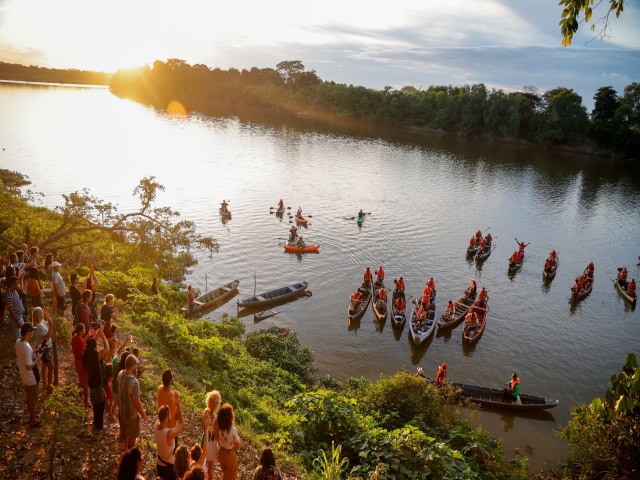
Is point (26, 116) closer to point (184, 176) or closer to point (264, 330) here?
point (184, 176)

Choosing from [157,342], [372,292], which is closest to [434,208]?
[372,292]

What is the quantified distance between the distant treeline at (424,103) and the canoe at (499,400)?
8983cm

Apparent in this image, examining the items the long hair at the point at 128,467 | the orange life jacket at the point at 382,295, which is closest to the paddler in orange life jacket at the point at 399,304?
the orange life jacket at the point at 382,295

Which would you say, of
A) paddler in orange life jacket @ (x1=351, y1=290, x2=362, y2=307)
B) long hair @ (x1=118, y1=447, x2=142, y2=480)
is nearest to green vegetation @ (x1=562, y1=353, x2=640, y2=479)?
long hair @ (x1=118, y1=447, x2=142, y2=480)

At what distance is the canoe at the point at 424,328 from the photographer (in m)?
24.9

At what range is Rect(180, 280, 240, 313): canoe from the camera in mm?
26109

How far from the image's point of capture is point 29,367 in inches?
331

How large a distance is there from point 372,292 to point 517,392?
37.5 ft

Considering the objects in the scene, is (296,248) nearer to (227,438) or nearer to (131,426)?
(131,426)

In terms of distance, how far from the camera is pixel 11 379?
10016 mm

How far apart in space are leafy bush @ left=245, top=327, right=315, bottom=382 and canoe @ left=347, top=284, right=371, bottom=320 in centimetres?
524

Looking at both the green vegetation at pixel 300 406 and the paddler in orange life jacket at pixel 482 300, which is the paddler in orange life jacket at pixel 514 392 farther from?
the paddler in orange life jacket at pixel 482 300

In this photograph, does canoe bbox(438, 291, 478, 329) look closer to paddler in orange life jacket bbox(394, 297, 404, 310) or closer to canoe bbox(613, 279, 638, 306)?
paddler in orange life jacket bbox(394, 297, 404, 310)

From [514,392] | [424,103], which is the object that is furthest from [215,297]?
[424,103]
